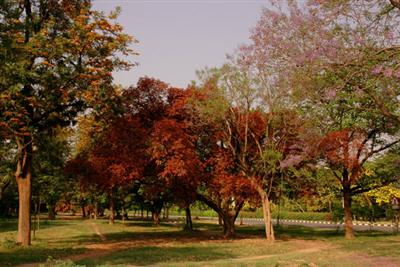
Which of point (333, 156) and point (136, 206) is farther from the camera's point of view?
point (136, 206)

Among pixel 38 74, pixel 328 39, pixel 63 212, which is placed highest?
pixel 38 74

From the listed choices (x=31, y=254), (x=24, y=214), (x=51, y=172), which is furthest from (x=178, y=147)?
(x=51, y=172)

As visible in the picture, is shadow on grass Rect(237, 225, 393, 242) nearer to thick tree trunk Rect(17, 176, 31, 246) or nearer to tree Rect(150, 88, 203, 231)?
tree Rect(150, 88, 203, 231)

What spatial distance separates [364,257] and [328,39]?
27.6ft

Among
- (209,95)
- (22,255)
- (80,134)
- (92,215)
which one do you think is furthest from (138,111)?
(92,215)

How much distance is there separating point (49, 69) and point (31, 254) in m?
8.09

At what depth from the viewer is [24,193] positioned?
2425 centimetres

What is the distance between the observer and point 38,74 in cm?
2161

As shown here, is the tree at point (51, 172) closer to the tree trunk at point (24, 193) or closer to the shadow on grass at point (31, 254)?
the tree trunk at point (24, 193)

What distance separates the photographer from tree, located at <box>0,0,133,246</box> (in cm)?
2106

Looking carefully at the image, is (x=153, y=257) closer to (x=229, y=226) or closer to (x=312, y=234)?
(x=229, y=226)

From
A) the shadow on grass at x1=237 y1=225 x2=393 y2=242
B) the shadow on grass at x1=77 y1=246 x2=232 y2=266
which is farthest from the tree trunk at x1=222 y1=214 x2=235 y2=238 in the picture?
the shadow on grass at x1=77 y1=246 x2=232 y2=266

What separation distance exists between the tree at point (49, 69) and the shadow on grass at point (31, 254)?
2.35 m

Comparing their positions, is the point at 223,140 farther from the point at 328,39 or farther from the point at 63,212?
the point at 63,212
